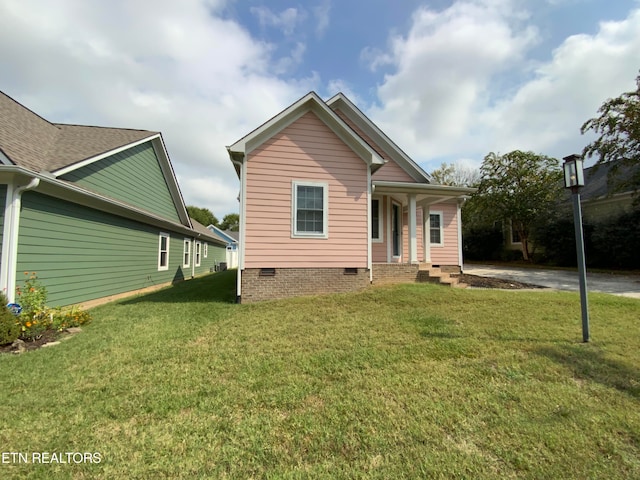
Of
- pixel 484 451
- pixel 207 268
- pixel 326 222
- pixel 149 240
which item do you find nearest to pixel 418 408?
pixel 484 451

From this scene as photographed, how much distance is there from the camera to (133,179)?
448 inches

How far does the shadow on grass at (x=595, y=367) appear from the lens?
11.0ft

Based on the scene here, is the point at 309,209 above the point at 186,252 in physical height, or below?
above

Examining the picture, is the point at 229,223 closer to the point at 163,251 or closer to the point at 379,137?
the point at 163,251

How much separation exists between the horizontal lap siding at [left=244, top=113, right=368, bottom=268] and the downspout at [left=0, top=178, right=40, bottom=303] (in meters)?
4.62

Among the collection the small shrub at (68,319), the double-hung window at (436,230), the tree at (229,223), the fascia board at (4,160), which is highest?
the tree at (229,223)

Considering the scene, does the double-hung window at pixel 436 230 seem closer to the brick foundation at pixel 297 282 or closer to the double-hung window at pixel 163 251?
the brick foundation at pixel 297 282

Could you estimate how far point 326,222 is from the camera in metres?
8.38

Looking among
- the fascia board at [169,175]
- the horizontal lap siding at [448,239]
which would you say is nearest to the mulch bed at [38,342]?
the fascia board at [169,175]

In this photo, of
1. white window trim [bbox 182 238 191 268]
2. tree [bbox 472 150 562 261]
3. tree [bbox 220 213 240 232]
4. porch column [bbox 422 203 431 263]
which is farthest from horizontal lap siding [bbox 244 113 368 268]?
tree [bbox 220 213 240 232]

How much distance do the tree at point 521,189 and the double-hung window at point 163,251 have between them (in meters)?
21.7

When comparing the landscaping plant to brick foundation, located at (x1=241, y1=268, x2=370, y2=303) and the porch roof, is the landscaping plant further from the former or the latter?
the porch roof

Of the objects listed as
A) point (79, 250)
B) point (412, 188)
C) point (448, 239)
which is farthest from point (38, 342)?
point (448, 239)

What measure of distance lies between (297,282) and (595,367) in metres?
5.91
